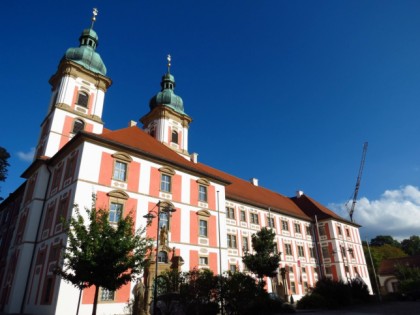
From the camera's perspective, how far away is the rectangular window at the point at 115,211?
22.3 m

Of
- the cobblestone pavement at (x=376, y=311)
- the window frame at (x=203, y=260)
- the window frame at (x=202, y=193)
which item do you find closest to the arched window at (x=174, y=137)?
the window frame at (x=202, y=193)

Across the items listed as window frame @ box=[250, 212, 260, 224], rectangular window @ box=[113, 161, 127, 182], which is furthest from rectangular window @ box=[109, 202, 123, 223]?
window frame @ box=[250, 212, 260, 224]

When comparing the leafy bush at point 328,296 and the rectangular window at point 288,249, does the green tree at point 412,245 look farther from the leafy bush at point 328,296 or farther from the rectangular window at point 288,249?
the leafy bush at point 328,296

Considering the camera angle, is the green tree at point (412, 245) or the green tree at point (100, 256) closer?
the green tree at point (100, 256)

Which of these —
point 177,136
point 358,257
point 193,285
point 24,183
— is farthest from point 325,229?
point 24,183

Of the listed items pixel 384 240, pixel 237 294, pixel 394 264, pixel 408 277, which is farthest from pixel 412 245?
pixel 237 294

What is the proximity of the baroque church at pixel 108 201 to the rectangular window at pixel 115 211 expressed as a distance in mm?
73

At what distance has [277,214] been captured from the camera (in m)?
42.8

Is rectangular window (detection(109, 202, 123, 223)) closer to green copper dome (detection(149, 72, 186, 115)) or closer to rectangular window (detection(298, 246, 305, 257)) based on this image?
green copper dome (detection(149, 72, 186, 115))

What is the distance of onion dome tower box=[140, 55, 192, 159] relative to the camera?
42.0m

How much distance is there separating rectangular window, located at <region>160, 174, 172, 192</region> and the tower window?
1296 cm

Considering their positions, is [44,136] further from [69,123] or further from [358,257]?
[358,257]

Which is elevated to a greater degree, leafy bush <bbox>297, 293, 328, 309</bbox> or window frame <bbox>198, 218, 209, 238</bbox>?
window frame <bbox>198, 218, 209, 238</bbox>

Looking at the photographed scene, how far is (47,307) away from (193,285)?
33.0ft
